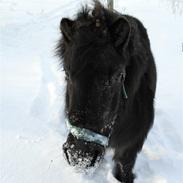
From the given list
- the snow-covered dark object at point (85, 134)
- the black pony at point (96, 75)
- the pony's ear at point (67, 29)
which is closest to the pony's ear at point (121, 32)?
the black pony at point (96, 75)

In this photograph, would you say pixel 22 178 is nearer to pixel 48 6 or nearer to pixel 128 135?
pixel 128 135

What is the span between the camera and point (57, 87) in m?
5.28

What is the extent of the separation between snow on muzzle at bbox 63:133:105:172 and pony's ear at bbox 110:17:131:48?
0.73 meters

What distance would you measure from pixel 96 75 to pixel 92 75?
3 centimetres

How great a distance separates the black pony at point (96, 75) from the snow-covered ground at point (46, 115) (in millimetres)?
922

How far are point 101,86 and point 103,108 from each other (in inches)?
5.7

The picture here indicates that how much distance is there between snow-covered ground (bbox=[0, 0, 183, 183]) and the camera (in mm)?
3309

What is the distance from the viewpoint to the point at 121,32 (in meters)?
2.29

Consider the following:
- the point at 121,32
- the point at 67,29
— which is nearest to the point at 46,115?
the point at 67,29

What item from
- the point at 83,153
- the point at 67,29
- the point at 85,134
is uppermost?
the point at 67,29

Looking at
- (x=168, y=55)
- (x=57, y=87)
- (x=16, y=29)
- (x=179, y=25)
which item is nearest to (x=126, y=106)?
(x=57, y=87)

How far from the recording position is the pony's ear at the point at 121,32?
7.46 ft

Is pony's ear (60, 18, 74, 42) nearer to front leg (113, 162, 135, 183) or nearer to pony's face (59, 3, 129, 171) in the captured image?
pony's face (59, 3, 129, 171)

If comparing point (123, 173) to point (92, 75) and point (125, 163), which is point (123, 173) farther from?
point (92, 75)
